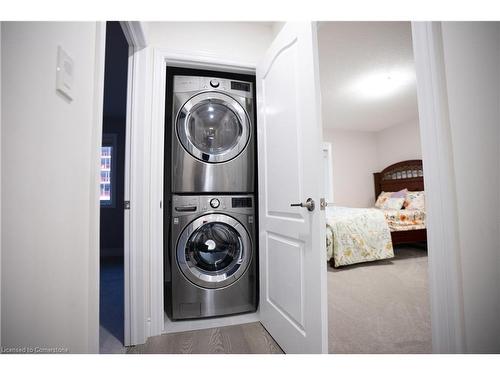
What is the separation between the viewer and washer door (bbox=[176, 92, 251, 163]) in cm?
173

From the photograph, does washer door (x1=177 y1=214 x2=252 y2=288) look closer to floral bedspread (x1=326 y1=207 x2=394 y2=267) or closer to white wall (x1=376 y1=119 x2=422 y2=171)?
floral bedspread (x1=326 y1=207 x2=394 y2=267)

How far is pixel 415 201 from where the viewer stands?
159 inches

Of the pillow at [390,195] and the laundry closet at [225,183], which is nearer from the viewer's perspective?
the laundry closet at [225,183]

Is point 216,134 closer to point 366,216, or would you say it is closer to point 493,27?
point 493,27

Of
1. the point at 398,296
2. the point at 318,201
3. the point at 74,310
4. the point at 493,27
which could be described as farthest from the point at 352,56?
the point at 74,310

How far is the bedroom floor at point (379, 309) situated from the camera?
4.65ft

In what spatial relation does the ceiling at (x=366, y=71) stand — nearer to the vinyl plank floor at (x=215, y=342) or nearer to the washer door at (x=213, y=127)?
the washer door at (x=213, y=127)

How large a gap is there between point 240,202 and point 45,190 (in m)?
1.30

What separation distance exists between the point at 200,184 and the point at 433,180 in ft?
4.57

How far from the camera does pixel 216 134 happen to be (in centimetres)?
183

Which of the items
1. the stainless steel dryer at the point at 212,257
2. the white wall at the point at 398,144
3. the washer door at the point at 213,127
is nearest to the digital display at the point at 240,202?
the stainless steel dryer at the point at 212,257

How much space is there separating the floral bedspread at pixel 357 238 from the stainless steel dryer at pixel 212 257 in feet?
5.21

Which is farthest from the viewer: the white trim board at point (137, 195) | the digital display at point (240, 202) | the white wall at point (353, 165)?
the white wall at point (353, 165)

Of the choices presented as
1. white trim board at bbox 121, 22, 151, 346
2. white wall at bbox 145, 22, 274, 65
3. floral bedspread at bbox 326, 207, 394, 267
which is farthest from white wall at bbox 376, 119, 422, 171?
white trim board at bbox 121, 22, 151, 346
